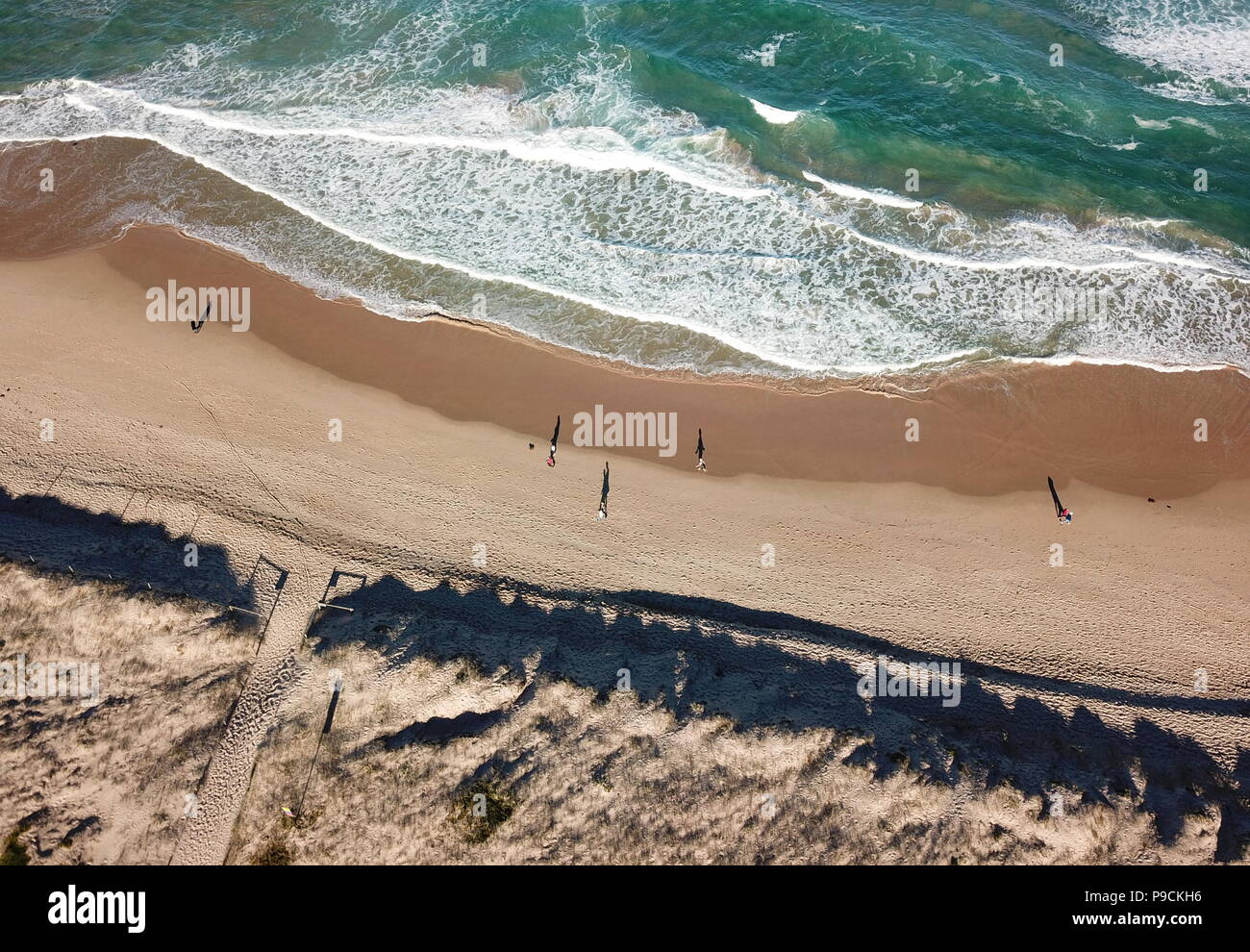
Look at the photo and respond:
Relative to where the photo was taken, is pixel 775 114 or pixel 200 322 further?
pixel 775 114

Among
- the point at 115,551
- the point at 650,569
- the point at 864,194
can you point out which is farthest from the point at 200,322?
the point at 864,194

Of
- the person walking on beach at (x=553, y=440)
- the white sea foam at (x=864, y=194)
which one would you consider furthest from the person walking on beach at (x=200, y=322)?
the white sea foam at (x=864, y=194)

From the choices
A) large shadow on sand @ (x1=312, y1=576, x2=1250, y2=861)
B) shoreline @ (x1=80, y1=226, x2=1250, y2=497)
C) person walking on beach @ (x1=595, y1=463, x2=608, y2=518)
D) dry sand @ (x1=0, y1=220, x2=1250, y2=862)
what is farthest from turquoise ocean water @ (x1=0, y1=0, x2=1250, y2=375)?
large shadow on sand @ (x1=312, y1=576, x2=1250, y2=861)

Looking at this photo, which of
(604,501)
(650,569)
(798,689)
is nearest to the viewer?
(798,689)

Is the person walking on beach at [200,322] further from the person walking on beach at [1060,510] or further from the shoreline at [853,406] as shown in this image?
the person walking on beach at [1060,510]

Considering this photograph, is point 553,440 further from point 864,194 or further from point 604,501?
point 864,194

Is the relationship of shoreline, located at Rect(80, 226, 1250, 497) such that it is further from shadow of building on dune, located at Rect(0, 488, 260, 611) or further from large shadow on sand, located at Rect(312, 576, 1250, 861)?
shadow of building on dune, located at Rect(0, 488, 260, 611)
